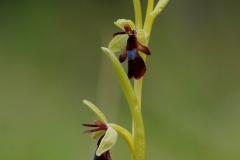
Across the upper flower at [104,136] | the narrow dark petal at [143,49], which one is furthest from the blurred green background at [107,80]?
the narrow dark petal at [143,49]

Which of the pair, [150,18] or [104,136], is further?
[150,18]

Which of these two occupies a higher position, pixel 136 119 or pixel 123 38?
pixel 123 38

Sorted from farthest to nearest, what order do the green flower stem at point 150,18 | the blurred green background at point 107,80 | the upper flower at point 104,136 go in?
the blurred green background at point 107,80 → the green flower stem at point 150,18 → the upper flower at point 104,136

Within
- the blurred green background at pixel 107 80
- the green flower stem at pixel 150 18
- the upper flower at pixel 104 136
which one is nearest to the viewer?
the upper flower at pixel 104 136

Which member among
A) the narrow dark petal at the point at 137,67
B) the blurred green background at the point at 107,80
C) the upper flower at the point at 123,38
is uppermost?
the upper flower at the point at 123,38

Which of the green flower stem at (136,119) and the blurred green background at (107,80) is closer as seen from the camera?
the green flower stem at (136,119)

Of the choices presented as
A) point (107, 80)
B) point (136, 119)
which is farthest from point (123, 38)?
point (107, 80)

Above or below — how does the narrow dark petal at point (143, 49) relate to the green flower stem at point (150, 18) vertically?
below

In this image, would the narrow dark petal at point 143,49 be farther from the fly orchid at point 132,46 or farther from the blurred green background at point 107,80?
the blurred green background at point 107,80

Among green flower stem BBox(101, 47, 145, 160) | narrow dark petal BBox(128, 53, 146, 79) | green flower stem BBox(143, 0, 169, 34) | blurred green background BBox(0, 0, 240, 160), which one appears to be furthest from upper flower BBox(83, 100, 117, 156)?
blurred green background BBox(0, 0, 240, 160)

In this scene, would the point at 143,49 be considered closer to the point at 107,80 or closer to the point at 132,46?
the point at 132,46
